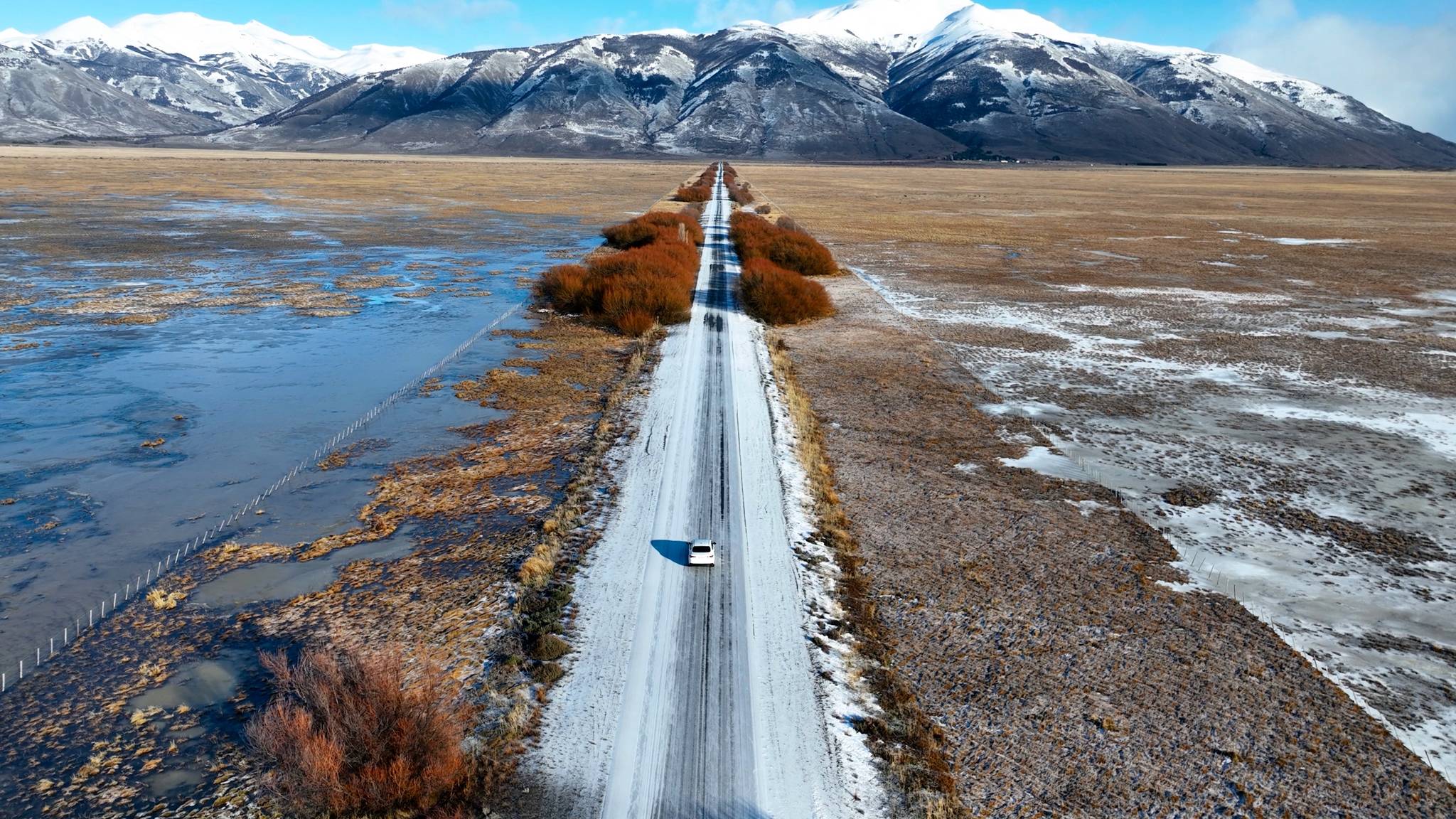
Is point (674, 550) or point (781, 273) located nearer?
point (674, 550)

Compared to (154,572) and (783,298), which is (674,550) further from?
(783,298)

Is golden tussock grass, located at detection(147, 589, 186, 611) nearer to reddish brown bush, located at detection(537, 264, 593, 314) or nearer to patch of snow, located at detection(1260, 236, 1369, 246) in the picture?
reddish brown bush, located at detection(537, 264, 593, 314)

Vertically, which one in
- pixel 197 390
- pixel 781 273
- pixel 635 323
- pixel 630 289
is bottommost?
pixel 197 390

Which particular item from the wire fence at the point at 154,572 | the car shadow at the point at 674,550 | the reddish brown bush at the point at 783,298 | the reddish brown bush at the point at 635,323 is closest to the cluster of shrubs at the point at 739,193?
the reddish brown bush at the point at 783,298

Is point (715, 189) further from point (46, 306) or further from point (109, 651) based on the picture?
point (109, 651)

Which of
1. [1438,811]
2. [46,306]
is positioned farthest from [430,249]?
[1438,811]

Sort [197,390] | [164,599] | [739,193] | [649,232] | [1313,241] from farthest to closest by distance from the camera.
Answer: [739,193] → [1313,241] → [649,232] → [197,390] → [164,599]

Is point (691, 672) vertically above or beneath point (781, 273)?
beneath

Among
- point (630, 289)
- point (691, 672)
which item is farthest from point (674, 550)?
point (630, 289)

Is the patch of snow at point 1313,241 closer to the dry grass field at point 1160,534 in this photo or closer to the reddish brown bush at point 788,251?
the dry grass field at point 1160,534
